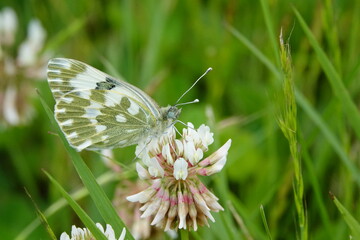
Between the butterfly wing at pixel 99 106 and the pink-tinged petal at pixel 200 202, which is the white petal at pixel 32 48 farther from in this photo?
the pink-tinged petal at pixel 200 202

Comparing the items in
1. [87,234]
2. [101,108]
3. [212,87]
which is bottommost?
[212,87]

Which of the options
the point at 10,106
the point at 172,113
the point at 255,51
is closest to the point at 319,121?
the point at 255,51

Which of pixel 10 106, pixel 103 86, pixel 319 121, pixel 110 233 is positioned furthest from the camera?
pixel 10 106

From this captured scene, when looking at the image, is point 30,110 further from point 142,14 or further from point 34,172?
point 142,14

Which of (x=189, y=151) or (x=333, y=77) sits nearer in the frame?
(x=189, y=151)

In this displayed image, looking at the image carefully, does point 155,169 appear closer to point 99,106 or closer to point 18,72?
point 99,106

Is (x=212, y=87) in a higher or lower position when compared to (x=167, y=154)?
lower

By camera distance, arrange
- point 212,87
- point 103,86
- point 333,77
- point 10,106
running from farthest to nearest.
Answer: point 212,87 < point 10,106 < point 103,86 < point 333,77

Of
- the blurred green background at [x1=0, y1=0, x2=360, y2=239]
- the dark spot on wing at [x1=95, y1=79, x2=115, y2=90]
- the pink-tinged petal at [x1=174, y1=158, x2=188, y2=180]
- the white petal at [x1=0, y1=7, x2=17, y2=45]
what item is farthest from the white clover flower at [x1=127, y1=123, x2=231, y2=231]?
the white petal at [x1=0, y1=7, x2=17, y2=45]
